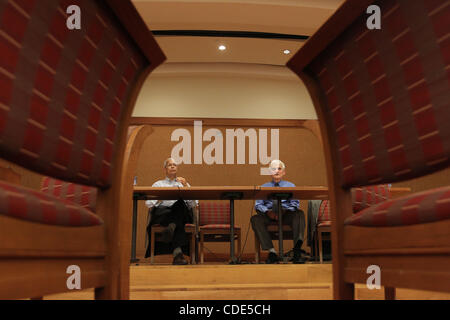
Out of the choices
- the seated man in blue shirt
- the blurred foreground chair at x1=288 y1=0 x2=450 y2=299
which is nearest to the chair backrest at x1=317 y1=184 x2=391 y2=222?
the blurred foreground chair at x1=288 y1=0 x2=450 y2=299

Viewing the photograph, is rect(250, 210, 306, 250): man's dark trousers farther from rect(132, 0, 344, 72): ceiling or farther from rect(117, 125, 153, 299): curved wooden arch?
rect(117, 125, 153, 299): curved wooden arch

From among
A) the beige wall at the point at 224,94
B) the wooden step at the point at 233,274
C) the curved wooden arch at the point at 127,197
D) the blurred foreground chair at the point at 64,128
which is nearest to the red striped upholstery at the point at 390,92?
the blurred foreground chair at the point at 64,128

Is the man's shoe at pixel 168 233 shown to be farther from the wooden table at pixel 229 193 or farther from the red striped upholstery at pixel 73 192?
the red striped upholstery at pixel 73 192

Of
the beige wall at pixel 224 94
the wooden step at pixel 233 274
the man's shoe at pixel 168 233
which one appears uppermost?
the beige wall at pixel 224 94

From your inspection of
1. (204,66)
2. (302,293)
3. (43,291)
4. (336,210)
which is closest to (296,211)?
(302,293)

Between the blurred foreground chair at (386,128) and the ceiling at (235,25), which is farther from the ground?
the ceiling at (235,25)

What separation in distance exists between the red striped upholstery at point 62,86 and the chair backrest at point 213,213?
170 inches

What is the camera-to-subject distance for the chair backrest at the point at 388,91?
759 millimetres

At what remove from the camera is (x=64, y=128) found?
85 cm

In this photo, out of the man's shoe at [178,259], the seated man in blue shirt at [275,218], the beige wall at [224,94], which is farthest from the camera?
the beige wall at [224,94]

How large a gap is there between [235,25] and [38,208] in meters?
4.96

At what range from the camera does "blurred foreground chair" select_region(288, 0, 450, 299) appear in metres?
0.76

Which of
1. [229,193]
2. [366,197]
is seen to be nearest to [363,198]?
[366,197]

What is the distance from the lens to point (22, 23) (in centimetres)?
70
